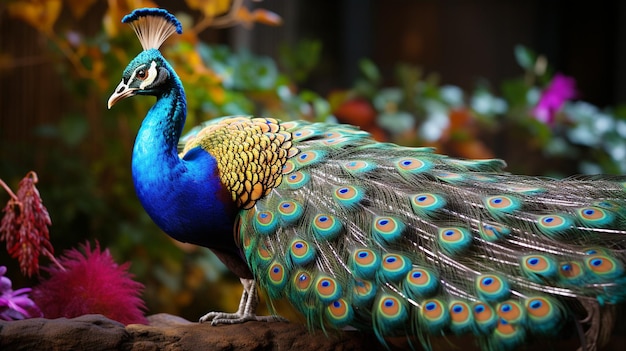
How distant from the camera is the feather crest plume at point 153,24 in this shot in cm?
158

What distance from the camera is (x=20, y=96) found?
285 cm

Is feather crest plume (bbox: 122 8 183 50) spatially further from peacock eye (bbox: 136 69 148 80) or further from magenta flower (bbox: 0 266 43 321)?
magenta flower (bbox: 0 266 43 321)

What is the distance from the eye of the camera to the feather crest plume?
5.19ft

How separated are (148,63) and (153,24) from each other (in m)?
0.10

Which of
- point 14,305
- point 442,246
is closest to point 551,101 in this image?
point 442,246

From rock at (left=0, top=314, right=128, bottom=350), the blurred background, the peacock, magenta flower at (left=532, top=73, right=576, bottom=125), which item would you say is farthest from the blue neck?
magenta flower at (left=532, top=73, right=576, bottom=125)

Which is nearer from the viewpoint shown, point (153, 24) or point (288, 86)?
point (153, 24)

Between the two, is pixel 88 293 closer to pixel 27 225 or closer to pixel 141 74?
pixel 27 225

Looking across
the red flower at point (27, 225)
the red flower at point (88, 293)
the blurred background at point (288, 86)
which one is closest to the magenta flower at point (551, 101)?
the blurred background at point (288, 86)

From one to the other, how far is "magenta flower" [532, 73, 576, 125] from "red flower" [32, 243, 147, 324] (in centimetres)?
235

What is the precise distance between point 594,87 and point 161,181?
336 cm

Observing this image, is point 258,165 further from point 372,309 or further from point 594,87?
point 594,87

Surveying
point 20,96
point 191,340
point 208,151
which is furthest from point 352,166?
point 20,96

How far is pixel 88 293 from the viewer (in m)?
1.64
